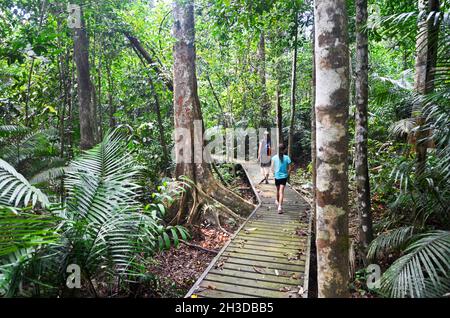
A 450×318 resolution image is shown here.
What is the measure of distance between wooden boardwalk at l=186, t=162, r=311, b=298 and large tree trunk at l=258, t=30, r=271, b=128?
803cm

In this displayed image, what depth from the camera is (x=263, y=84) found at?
13906 mm

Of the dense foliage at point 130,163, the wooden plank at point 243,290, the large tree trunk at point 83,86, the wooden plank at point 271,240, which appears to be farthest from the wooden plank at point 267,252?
the large tree trunk at point 83,86

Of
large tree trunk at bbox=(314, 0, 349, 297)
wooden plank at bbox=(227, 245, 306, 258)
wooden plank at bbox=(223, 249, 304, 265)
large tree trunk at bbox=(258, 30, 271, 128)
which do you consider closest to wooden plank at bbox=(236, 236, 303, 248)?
wooden plank at bbox=(227, 245, 306, 258)

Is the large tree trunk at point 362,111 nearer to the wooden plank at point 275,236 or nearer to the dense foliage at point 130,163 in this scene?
the dense foliage at point 130,163

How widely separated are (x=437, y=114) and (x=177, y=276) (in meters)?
4.31

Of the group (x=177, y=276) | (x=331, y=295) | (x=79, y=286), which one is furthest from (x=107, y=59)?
(x=331, y=295)

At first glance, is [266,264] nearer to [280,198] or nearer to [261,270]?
[261,270]

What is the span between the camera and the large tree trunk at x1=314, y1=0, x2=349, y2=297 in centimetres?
268

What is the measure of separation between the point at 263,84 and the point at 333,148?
11681mm

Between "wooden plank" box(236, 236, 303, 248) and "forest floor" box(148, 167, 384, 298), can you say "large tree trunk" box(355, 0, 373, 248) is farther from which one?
"wooden plank" box(236, 236, 303, 248)

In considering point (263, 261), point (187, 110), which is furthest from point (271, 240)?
point (187, 110)

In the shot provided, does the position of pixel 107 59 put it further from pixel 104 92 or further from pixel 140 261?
pixel 140 261

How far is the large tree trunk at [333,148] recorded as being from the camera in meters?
2.68

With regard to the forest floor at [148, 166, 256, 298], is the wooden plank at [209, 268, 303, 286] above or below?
above
